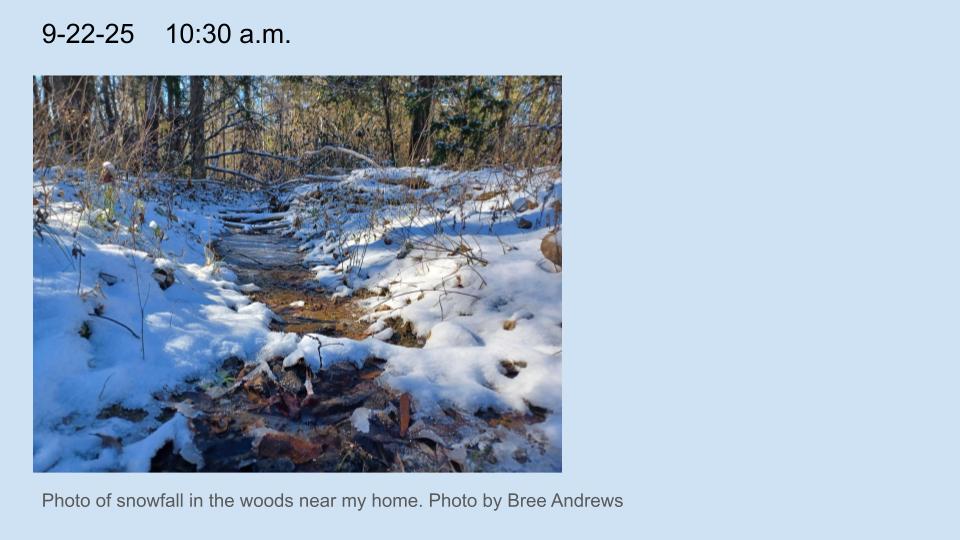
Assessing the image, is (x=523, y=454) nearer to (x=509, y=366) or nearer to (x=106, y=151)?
(x=509, y=366)

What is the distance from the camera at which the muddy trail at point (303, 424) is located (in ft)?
5.22

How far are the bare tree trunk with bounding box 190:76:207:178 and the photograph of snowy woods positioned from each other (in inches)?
7.0

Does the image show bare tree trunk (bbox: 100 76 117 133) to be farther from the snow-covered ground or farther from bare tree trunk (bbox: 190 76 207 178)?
bare tree trunk (bbox: 190 76 207 178)

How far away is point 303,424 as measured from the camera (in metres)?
1.75

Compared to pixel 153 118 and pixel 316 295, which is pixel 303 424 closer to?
pixel 316 295

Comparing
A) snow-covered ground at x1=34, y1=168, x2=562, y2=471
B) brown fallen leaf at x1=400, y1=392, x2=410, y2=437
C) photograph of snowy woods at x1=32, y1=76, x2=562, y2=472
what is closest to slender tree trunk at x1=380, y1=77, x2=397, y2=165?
photograph of snowy woods at x1=32, y1=76, x2=562, y2=472

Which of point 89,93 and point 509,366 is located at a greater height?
point 89,93

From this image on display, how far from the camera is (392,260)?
3592 millimetres

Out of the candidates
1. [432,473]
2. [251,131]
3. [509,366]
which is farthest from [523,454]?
[251,131]

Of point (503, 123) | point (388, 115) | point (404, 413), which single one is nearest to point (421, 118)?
point (388, 115)

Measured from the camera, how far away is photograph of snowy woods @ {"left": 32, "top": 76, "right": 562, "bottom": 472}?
5.44ft

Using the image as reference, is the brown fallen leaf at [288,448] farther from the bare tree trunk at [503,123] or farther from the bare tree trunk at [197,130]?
the bare tree trunk at [197,130]

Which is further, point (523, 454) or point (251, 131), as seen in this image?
point (251, 131)

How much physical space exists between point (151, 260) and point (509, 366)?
2.21 m
